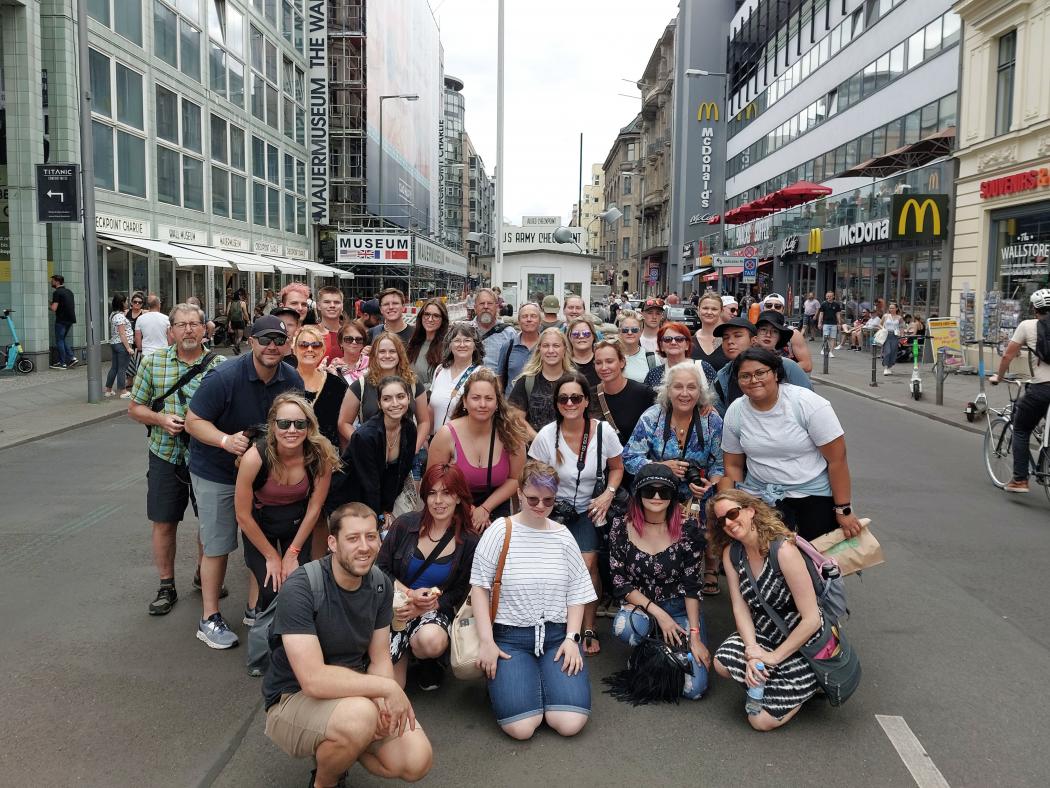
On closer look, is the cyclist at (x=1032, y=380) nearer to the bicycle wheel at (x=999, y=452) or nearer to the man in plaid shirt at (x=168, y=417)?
the bicycle wheel at (x=999, y=452)

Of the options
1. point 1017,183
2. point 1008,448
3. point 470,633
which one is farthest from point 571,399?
point 1017,183

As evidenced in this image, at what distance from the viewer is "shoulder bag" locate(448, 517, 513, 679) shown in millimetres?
4312

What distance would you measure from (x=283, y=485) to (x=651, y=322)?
16.4ft

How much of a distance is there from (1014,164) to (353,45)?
122 feet

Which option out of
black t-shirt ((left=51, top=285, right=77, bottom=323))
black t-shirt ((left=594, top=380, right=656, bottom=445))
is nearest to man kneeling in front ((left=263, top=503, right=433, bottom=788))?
black t-shirt ((left=594, top=380, right=656, bottom=445))

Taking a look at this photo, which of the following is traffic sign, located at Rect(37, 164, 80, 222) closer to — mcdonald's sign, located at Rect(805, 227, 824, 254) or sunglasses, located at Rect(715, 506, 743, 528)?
sunglasses, located at Rect(715, 506, 743, 528)

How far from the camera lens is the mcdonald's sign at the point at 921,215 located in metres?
22.5

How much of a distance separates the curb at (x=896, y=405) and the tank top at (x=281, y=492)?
35.9 ft

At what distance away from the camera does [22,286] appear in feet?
63.9

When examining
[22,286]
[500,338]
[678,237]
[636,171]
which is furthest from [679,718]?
[636,171]

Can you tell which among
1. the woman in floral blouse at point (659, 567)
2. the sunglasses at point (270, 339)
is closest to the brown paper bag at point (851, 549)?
the woman in floral blouse at point (659, 567)

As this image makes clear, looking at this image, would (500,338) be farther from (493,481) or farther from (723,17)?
(723,17)

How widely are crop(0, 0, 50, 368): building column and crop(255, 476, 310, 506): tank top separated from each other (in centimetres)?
1745

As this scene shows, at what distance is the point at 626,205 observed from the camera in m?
96.0
